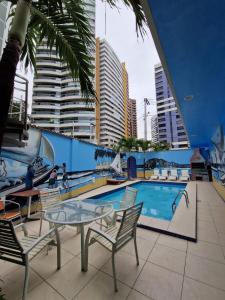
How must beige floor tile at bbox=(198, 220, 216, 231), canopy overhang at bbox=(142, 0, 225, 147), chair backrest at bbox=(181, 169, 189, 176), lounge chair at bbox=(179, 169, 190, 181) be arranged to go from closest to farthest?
1. canopy overhang at bbox=(142, 0, 225, 147)
2. beige floor tile at bbox=(198, 220, 216, 231)
3. lounge chair at bbox=(179, 169, 190, 181)
4. chair backrest at bbox=(181, 169, 189, 176)

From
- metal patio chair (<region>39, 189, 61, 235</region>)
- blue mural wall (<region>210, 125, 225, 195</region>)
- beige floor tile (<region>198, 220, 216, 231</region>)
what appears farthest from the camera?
blue mural wall (<region>210, 125, 225, 195</region>)

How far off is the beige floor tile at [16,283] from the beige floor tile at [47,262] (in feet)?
0.26

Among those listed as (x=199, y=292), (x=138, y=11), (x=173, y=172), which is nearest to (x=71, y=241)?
(x=199, y=292)

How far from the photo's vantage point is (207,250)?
246 cm

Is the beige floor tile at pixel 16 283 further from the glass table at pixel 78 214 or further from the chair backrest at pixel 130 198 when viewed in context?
the chair backrest at pixel 130 198

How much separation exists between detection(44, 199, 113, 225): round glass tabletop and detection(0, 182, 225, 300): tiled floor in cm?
63

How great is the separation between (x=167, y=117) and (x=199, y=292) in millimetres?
53934

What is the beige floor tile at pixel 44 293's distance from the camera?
158cm

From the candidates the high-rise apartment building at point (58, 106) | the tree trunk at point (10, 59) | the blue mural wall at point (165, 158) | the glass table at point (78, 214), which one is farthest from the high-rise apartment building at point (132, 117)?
the tree trunk at point (10, 59)

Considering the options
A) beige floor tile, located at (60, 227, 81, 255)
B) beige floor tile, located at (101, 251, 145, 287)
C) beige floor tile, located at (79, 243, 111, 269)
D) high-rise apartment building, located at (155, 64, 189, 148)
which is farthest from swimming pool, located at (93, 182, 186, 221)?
high-rise apartment building, located at (155, 64, 189, 148)

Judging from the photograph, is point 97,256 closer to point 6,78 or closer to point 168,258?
point 168,258

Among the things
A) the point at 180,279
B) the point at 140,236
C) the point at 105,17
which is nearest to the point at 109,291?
the point at 180,279

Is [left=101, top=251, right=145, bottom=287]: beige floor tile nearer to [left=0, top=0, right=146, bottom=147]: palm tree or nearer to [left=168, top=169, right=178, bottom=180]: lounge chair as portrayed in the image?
[left=0, top=0, right=146, bottom=147]: palm tree

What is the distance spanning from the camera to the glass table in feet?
6.73
